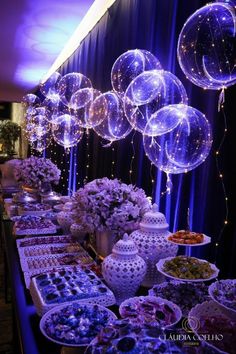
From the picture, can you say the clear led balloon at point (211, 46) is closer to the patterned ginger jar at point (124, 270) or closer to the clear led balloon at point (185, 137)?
the clear led balloon at point (185, 137)

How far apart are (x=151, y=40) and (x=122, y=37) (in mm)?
719

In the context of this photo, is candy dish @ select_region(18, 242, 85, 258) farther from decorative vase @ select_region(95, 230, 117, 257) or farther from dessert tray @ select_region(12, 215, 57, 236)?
dessert tray @ select_region(12, 215, 57, 236)

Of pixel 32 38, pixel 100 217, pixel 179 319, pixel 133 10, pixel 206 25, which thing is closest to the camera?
pixel 179 319

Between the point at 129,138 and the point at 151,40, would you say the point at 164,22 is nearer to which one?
the point at 151,40

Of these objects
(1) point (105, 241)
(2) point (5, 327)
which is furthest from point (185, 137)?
(2) point (5, 327)

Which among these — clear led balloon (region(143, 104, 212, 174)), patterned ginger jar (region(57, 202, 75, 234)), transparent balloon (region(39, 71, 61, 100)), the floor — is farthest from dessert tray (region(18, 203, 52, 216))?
transparent balloon (region(39, 71, 61, 100))

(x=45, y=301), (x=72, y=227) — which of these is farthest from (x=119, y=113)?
(x=45, y=301)

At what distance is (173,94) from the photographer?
5.29ft

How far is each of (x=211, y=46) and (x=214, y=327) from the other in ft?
2.62

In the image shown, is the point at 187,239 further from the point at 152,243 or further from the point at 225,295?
the point at 225,295

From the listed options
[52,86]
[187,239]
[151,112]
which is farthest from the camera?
[52,86]

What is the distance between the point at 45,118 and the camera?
5.23 metres

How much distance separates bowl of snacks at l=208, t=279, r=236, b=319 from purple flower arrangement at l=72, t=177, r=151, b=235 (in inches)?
19.8

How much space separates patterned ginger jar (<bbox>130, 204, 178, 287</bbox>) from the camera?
1.28 meters
